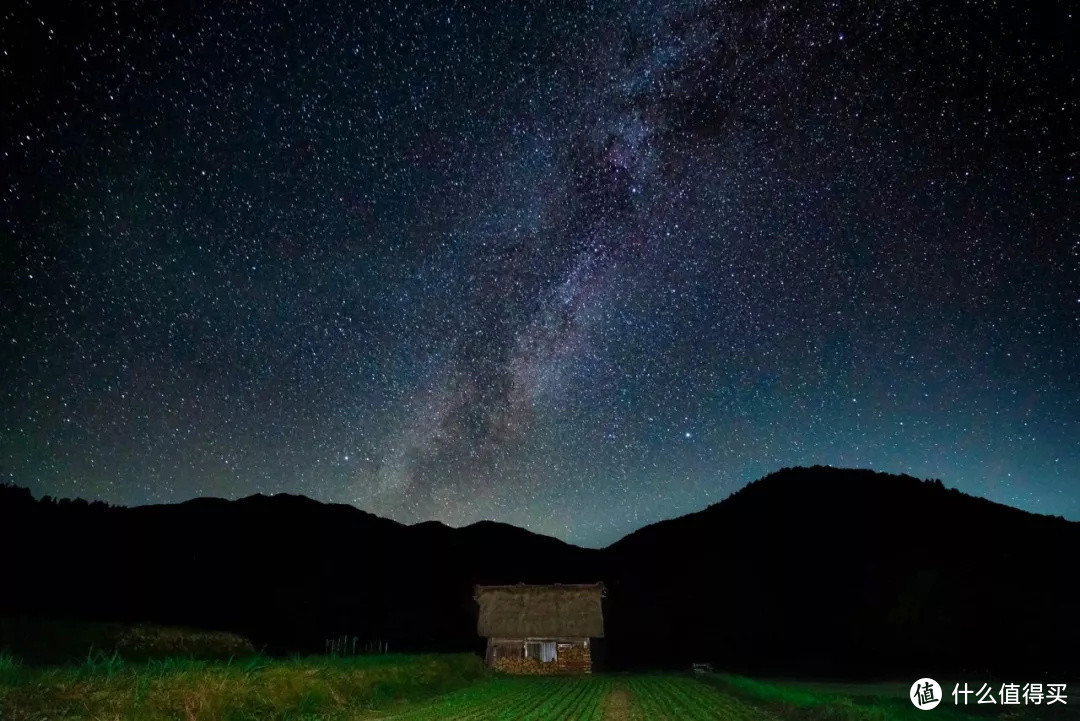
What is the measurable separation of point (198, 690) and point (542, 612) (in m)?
33.0

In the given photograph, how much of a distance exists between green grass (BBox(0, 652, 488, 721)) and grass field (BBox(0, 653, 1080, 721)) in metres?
0.02

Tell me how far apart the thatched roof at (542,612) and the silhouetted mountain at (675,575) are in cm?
1548

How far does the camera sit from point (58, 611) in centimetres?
5269

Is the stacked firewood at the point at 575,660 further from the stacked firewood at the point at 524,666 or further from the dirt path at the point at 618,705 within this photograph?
the dirt path at the point at 618,705

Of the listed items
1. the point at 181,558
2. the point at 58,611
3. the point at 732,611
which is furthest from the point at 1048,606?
the point at 181,558

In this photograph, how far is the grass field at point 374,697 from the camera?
459 inches

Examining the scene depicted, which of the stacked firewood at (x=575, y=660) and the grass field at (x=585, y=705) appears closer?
the grass field at (x=585, y=705)

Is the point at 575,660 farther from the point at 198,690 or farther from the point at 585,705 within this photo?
the point at 198,690

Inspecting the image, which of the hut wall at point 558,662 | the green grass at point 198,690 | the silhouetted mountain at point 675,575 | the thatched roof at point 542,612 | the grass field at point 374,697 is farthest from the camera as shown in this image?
the silhouetted mountain at point 675,575

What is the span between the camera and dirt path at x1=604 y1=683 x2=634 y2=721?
61.4ft
